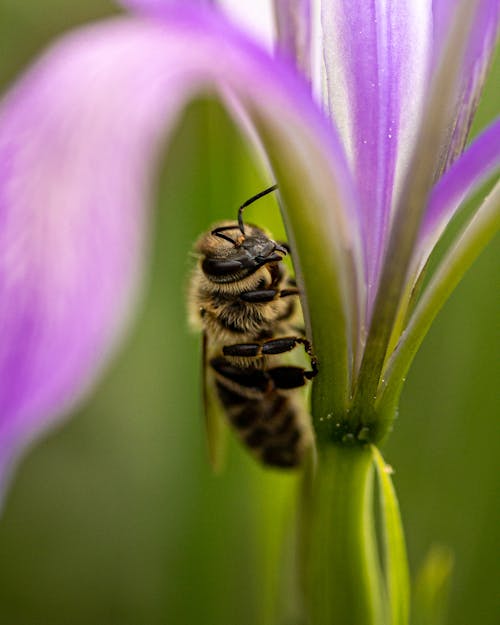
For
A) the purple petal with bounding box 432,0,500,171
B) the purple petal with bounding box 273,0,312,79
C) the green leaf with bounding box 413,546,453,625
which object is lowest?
the green leaf with bounding box 413,546,453,625

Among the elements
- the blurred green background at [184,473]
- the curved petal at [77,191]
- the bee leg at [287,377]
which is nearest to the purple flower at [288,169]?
the curved petal at [77,191]

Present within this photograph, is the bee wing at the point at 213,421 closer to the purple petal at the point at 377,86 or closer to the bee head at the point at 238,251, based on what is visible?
the bee head at the point at 238,251

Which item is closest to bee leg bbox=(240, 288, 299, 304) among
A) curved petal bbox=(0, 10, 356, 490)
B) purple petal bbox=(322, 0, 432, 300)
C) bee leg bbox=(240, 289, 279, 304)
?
bee leg bbox=(240, 289, 279, 304)

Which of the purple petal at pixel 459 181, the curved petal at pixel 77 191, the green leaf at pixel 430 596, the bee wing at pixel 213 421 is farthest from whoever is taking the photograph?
the bee wing at pixel 213 421

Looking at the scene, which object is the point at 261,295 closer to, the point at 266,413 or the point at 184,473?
the point at 266,413

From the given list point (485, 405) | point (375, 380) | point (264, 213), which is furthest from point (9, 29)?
point (375, 380)

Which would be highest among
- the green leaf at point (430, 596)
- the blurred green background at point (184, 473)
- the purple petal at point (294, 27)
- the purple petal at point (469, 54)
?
the purple petal at point (294, 27)

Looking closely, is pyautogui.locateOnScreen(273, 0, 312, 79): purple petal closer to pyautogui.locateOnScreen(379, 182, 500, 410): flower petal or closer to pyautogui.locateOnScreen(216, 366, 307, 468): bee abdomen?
pyautogui.locateOnScreen(379, 182, 500, 410): flower petal

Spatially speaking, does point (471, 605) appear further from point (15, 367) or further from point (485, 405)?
point (15, 367)
